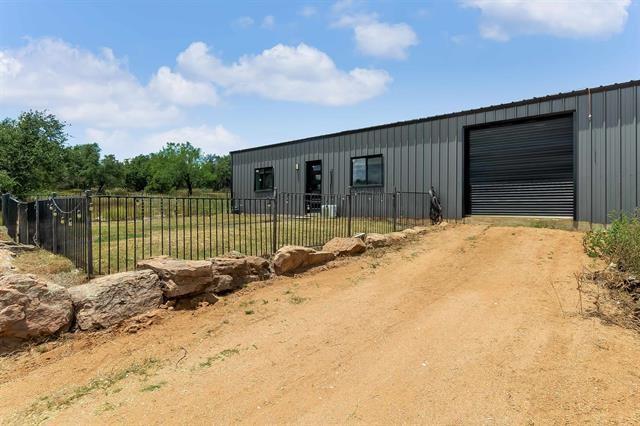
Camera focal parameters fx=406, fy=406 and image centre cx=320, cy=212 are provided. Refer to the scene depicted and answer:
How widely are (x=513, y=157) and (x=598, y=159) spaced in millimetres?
2254

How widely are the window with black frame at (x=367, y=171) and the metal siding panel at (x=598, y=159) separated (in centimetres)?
660

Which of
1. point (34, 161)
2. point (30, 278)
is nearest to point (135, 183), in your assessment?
point (34, 161)

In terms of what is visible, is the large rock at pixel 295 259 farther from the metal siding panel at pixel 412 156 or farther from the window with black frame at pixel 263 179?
the window with black frame at pixel 263 179

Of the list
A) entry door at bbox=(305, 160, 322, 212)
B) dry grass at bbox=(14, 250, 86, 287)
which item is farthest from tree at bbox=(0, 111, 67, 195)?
dry grass at bbox=(14, 250, 86, 287)

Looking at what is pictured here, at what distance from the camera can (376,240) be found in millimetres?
9008

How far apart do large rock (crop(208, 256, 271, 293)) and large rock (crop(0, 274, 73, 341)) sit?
1.82 metres

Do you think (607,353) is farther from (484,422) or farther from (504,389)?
(484,422)

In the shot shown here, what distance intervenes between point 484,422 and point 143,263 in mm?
4397

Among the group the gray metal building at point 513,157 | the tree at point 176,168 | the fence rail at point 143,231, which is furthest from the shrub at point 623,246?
the tree at point 176,168

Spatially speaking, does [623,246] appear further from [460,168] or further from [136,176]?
[136,176]

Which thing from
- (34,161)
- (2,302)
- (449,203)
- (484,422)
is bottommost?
(484,422)

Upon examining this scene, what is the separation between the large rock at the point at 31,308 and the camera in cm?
410

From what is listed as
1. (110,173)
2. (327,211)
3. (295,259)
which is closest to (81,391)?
(295,259)

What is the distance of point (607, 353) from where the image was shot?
4.13 metres
